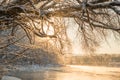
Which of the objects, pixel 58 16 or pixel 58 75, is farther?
pixel 58 75

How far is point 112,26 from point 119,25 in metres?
0.61

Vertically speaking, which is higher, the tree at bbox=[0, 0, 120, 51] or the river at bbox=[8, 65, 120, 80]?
the tree at bbox=[0, 0, 120, 51]

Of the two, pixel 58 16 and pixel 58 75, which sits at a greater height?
pixel 58 16

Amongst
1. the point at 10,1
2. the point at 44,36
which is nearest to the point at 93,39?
the point at 44,36

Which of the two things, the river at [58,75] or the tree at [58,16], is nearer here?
the tree at [58,16]

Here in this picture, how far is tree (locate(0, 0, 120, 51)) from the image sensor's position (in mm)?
9586

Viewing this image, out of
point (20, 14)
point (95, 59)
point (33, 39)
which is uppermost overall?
point (20, 14)

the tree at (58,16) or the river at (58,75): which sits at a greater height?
the tree at (58,16)

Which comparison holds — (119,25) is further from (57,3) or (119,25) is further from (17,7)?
(17,7)

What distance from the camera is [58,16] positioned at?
34.1 feet

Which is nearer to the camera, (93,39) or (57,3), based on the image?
(57,3)

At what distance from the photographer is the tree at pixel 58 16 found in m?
9.59

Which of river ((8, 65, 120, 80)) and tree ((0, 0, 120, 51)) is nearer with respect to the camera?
tree ((0, 0, 120, 51))

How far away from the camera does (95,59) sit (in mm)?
13719
